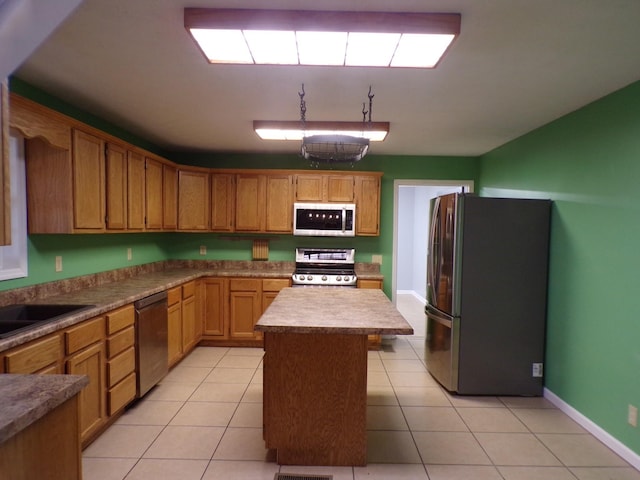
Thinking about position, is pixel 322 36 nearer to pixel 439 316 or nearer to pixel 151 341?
pixel 439 316

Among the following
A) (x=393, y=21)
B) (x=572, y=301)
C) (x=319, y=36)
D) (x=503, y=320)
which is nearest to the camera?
(x=393, y=21)

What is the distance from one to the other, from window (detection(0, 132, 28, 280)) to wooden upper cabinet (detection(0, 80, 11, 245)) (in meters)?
1.82

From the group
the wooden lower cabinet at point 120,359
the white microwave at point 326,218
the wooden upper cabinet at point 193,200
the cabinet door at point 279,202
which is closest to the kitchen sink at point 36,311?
the wooden lower cabinet at point 120,359

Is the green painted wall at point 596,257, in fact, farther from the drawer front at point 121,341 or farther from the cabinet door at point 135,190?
the cabinet door at point 135,190

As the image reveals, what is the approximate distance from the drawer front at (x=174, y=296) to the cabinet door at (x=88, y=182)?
899 millimetres

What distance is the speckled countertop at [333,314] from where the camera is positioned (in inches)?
70.7

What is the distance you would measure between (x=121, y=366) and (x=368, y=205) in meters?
3.14

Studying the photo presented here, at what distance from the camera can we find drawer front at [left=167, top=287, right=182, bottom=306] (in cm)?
329

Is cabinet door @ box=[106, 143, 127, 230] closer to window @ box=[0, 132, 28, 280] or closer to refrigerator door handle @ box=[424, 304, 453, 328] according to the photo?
window @ box=[0, 132, 28, 280]

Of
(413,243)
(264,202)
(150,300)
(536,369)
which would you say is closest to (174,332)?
(150,300)

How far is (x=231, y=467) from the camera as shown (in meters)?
2.05

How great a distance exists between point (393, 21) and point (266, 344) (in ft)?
6.11

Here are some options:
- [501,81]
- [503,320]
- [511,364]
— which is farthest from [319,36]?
[511,364]

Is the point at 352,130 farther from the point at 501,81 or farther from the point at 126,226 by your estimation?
the point at 126,226
